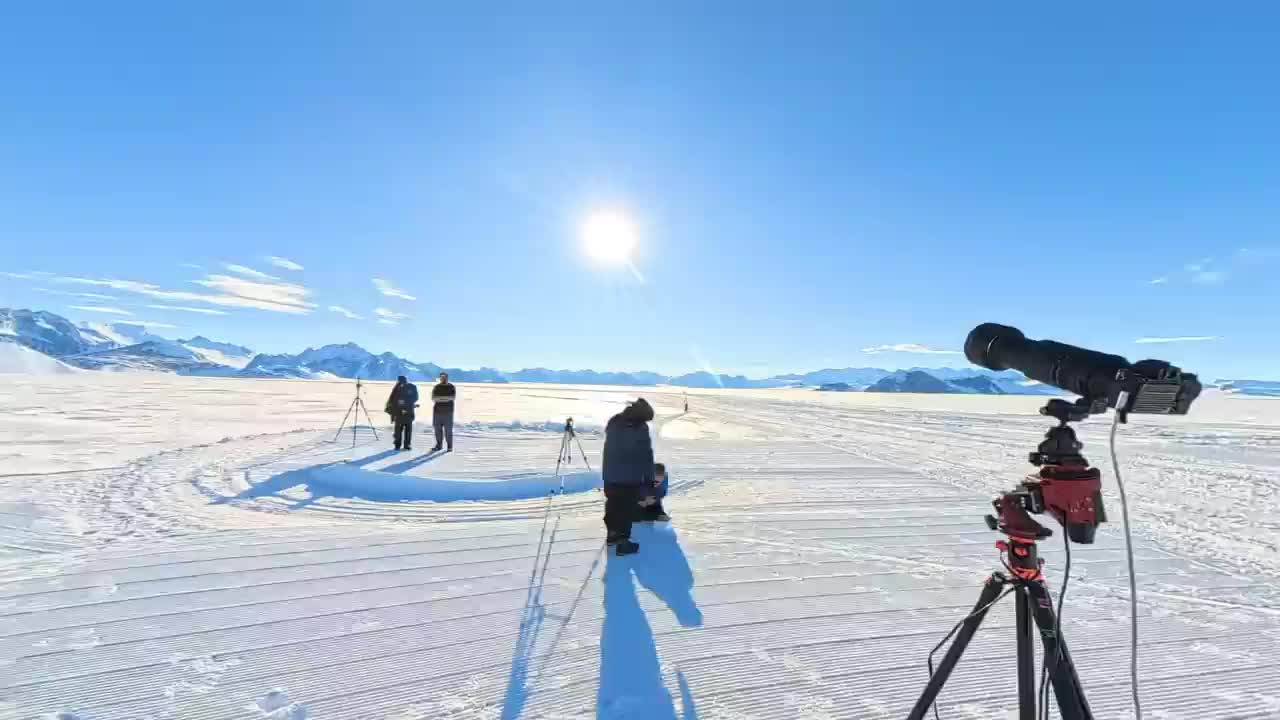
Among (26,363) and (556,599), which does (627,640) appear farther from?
(26,363)

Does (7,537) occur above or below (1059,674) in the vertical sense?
below

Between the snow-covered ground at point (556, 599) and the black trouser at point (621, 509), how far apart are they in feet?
0.96

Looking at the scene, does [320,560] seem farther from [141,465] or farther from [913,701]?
[141,465]

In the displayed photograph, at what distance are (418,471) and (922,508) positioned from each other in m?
7.66

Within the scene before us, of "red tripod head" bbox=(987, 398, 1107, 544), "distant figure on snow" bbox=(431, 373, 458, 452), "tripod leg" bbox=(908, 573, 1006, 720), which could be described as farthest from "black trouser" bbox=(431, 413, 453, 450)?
"red tripod head" bbox=(987, 398, 1107, 544)

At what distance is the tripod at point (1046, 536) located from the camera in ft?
5.93

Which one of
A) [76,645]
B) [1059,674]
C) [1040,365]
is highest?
[1040,365]

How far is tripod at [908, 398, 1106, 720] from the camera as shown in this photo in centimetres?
181

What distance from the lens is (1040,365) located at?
197 centimetres

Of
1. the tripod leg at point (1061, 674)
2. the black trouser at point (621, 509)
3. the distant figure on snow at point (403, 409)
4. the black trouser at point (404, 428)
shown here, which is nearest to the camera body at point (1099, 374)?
the tripod leg at point (1061, 674)

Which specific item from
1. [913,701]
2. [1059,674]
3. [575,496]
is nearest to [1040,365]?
[1059,674]

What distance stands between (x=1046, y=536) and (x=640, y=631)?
261 centimetres

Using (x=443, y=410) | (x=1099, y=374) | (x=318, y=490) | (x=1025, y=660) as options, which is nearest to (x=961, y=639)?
(x=1025, y=660)

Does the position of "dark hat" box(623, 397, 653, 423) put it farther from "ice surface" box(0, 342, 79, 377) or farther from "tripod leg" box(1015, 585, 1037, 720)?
"ice surface" box(0, 342, 79, 377)
